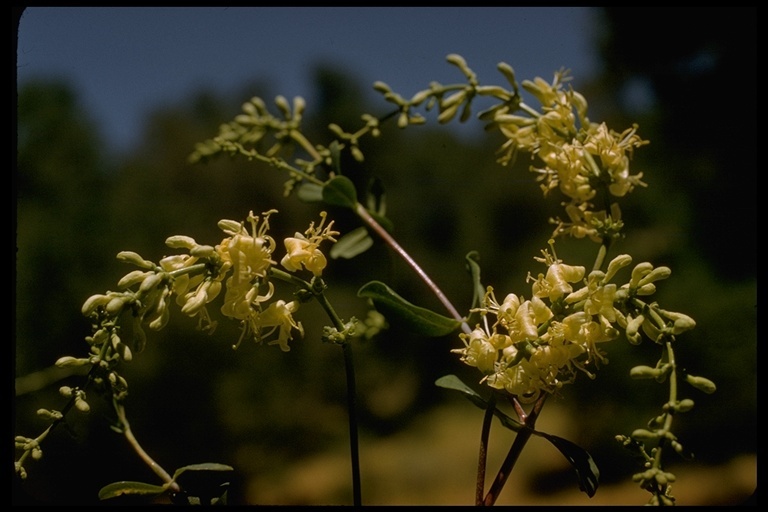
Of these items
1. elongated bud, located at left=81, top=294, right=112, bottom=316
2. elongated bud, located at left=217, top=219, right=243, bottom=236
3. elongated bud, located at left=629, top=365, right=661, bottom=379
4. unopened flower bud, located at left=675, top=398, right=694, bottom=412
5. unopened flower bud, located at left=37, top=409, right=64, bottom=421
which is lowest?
unopened flower bud, located at left=675, top=398, right=694, bottom=412

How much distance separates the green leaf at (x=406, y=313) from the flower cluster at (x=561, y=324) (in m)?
0.05

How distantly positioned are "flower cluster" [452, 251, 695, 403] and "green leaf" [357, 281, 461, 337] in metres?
0.05

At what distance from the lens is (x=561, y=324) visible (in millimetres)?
433

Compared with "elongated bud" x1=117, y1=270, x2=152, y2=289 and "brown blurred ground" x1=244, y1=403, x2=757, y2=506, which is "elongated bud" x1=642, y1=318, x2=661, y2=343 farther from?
"brown blurred ground" x1=244, y1=403, x2=757, y2=506

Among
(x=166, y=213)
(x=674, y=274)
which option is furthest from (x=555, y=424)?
(x=166, y=213)

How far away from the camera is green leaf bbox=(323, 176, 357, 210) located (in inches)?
21.8

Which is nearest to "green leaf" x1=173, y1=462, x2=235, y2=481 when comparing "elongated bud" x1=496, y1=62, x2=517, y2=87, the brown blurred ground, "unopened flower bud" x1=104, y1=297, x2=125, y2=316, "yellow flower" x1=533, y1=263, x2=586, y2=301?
"unopened flower bud" x1=104, y1=297, x2=125, y2=316

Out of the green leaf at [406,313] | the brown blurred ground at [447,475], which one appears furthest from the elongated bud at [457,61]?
the brown blurred ground at [447,475]

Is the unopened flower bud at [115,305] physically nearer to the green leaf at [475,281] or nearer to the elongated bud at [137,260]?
the elongated bud at [137,260]

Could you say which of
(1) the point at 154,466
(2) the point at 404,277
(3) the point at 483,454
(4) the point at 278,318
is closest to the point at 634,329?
(3) the point at 483,454

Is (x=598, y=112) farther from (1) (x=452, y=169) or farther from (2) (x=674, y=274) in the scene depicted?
(2) (x=674, y=274)

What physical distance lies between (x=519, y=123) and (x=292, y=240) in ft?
0.82

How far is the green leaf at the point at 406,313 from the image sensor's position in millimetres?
485

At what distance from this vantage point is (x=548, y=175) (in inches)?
24.0
